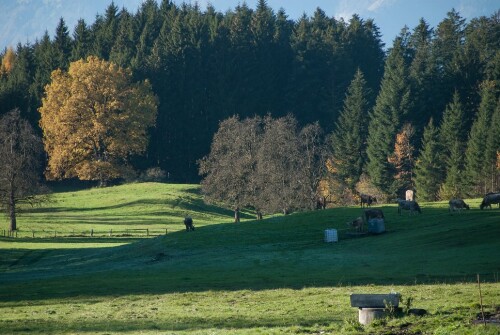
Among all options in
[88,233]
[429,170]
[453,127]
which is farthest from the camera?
[453,127]

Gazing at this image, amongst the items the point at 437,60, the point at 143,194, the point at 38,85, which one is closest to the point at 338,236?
the point at 143,194

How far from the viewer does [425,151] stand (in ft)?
399

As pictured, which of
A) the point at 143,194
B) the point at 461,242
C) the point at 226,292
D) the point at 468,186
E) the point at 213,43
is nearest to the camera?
the point at 226,292

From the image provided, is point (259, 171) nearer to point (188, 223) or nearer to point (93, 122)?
point (188, 223)

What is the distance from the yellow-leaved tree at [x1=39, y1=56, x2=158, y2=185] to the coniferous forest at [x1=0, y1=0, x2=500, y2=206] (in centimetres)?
1101

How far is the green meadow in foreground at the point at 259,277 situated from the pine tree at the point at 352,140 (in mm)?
52773

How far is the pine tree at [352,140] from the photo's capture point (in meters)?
132

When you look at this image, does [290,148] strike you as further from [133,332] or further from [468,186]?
[133,332]

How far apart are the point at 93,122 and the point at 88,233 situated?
139 ft

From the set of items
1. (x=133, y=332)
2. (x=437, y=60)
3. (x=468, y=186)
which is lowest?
(x=133, y=332)

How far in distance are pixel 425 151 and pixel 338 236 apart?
61.8 metres

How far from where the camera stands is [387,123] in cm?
13250

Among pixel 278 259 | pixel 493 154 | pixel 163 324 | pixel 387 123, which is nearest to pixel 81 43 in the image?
pixel 387 123

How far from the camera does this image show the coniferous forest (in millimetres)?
124188
